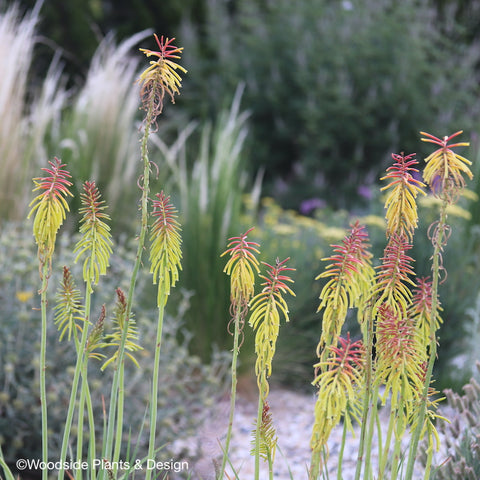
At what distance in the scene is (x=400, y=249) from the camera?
101 cm

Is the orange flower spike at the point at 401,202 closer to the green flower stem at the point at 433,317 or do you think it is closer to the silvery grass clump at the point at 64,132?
the green flower stem at the point at 433,317

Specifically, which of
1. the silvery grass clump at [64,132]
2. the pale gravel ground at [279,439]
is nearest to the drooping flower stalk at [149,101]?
the pale gravel ground at [279,439]

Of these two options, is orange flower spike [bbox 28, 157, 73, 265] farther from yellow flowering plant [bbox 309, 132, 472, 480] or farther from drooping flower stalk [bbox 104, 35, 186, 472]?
yellow flowering plant [bbox 309, 132, 472, 480]

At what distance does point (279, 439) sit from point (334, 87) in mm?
5059

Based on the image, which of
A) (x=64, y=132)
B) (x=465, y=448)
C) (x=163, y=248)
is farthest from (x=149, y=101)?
(x=64, y=132)

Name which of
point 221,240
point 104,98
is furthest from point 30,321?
point 104,98

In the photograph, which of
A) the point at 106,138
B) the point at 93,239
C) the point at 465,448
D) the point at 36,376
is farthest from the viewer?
the point at 106,138

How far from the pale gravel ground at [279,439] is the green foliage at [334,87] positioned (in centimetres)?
401

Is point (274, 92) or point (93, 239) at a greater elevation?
point (274, 92)

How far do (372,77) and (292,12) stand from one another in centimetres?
131

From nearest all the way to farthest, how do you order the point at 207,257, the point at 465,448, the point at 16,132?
the point at 465,448, the point at 207,257, the point at 16,132

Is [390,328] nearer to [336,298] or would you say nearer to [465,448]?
[336,298]

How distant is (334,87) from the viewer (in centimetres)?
730

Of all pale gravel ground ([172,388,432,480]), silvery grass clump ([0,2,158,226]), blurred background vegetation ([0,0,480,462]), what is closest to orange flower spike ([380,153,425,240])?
pale gravel ground ([172,388,432,480])
